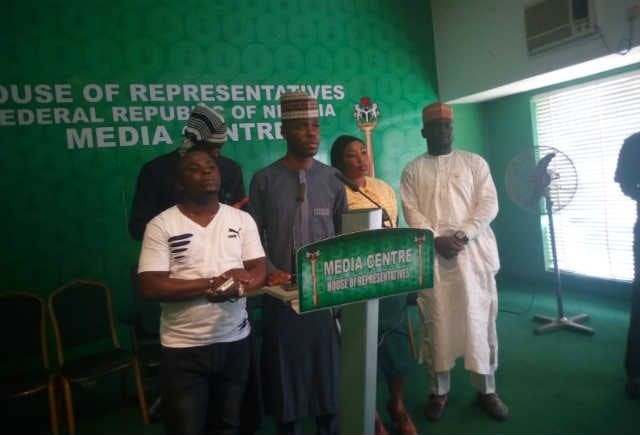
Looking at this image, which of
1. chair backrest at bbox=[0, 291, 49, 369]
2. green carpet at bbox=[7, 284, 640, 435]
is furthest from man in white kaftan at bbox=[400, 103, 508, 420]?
chair backrest at bbox=[0, 291, 49, 369]

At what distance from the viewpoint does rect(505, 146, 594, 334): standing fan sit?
3.81 metres

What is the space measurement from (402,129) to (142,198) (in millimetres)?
3313

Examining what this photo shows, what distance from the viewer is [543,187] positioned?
3.85 meters

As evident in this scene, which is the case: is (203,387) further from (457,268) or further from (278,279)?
(457,268)

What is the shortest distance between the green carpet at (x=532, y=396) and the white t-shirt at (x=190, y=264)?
1.30 m

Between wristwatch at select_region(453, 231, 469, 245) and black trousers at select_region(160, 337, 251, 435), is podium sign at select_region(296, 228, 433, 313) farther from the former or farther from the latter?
wristwatch at select_region(453, 231, 469, 245)

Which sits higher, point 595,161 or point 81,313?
point 595,161

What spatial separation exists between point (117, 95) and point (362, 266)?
3.45 m

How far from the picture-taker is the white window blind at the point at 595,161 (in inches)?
165

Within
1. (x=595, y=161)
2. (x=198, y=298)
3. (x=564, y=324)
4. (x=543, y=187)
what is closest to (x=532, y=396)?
(x=564, y=324)

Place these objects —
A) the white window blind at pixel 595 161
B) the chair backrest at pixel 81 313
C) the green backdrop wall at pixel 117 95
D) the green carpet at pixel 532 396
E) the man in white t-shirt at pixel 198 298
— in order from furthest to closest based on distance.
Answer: the white window blind at pixel 595 161 < the green backdrop wall at pixel 117 95 < the chair backrest at pixel 81 313 < the green carpet at pixel 532 396 < the man in white t-shirt at pixel 198 298

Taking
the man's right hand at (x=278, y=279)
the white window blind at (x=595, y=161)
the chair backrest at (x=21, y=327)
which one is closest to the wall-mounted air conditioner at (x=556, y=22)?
the white window blind at (x=595, y=161)

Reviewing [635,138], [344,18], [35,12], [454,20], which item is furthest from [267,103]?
[635,138]

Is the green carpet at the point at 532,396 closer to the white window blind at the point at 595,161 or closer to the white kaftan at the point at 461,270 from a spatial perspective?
the white kaftan at the point at 461,270
